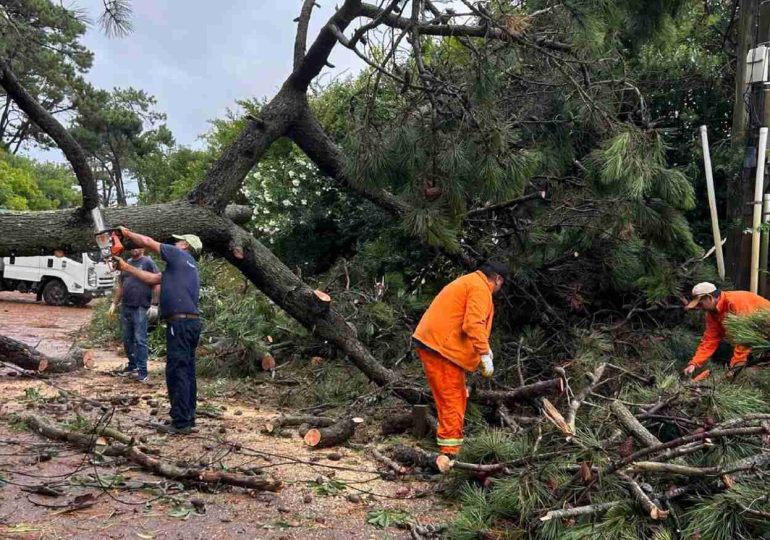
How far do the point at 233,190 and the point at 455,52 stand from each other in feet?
7.13

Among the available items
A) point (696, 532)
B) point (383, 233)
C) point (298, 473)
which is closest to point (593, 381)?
point (696, 532)

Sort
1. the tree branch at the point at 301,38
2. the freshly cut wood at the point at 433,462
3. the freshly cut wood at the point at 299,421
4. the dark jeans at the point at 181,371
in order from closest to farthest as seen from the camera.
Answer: the freshly cut wood at the point at 433,462 → the dark jeans at the point at 181,371 → the freshly cut wood at the point at 299,421 → the tree branch at the point at 301,38

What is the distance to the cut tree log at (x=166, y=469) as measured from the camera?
385 cm

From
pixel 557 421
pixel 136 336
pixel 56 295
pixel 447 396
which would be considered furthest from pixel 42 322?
pixel 557 421

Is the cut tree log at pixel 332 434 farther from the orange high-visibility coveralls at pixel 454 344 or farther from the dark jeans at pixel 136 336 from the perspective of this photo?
the dark jeans at pixel 136 336

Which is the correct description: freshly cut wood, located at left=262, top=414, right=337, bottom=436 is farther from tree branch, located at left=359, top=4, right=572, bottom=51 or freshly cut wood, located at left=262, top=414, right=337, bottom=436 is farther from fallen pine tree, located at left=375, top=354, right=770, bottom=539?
tree branch, located at left=359, top=4, right=572, bottom=51

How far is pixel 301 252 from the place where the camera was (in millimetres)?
11625

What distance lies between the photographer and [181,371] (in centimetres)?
505

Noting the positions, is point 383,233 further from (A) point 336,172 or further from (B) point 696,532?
(B) point 696,532

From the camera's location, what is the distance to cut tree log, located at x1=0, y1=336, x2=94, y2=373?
6773 millimetres

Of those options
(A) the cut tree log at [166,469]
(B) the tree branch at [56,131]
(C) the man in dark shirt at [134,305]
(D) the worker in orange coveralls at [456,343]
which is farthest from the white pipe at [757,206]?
(C) the man in dark shirt at [134,305]

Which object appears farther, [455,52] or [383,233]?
[383,233]

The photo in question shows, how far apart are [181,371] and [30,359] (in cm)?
281

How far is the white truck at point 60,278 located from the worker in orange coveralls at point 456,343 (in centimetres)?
1264
